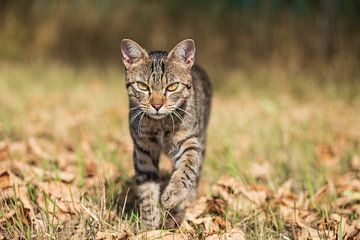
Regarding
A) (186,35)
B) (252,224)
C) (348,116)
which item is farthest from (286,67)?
(252,224)

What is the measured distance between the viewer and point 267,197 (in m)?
3.26

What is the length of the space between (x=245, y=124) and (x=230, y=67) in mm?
3592

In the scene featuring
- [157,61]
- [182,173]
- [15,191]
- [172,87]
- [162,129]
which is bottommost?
[15,191]

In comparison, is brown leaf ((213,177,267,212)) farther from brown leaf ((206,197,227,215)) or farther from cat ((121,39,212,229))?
cat ((121,39,212,229))

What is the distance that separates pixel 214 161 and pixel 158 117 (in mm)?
1387

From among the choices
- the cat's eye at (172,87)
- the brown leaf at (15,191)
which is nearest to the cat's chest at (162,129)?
the cat's eye at (172,87)

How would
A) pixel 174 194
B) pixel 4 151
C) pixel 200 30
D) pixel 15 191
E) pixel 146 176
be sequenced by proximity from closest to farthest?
1. pixel 174 194
2. pixel 15 191
3. pixel 146 176
4. pixel 4 151
5. pixel 200 30

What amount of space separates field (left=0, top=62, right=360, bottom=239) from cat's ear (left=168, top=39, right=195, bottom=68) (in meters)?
0.81

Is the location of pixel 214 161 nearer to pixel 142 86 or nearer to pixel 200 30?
pixel 142 86

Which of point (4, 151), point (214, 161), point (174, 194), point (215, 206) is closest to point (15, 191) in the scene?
point (174, 194)

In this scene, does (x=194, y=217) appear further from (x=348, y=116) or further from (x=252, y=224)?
(x=348, y=116)

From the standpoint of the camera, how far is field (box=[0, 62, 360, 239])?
2.76 m

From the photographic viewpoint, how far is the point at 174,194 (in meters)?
2.71

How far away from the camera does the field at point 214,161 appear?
2758 mm
